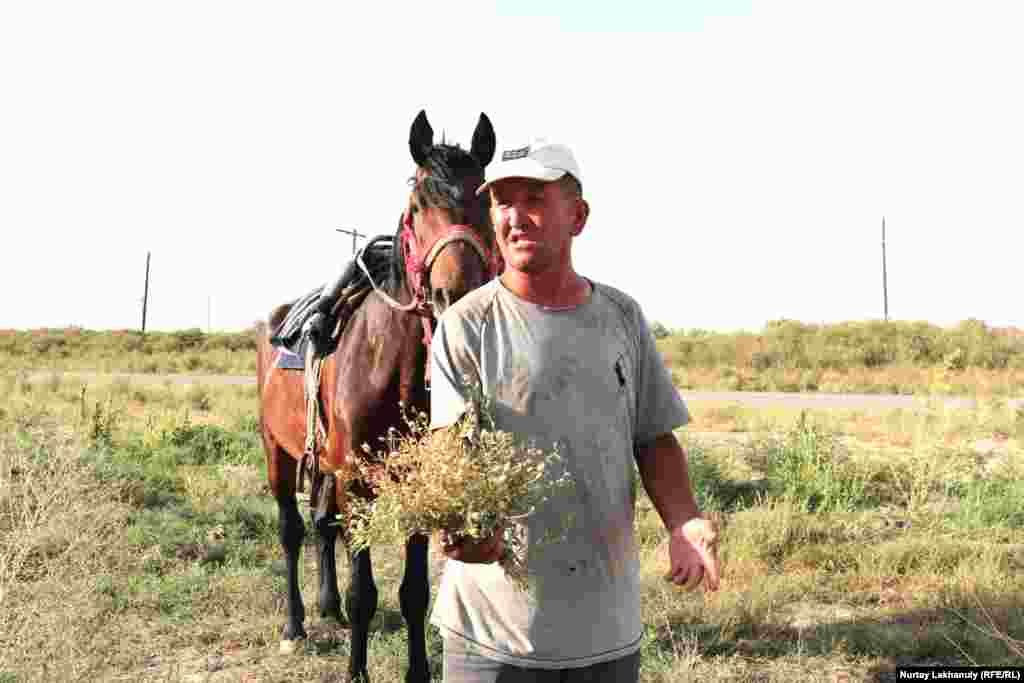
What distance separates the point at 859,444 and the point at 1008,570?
18.9ft

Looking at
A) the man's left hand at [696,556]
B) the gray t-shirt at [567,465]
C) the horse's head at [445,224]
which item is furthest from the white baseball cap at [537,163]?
the horse's head at [445,224]

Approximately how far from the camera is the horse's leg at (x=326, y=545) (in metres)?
4.76

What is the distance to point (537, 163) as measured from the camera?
2.03 metres

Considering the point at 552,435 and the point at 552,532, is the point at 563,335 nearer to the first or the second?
the point at 552,435

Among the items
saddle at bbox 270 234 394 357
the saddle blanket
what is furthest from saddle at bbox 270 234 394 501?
the saddle blanket

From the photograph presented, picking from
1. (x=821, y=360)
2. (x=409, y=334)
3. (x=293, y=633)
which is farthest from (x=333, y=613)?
(x=821, y=360)

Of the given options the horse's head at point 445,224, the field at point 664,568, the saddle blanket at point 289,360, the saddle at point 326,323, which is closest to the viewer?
the horse's head at point 445,224

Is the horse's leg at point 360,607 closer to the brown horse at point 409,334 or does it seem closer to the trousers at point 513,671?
the brown horse at point 409,334

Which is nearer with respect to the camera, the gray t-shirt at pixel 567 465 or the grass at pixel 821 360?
the gray t-shirt at pixel 567 465

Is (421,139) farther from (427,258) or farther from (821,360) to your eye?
(821,360)

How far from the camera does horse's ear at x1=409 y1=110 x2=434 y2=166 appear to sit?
4.18m

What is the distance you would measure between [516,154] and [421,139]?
228 centimetres

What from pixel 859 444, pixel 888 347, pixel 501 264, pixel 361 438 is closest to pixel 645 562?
pixel 361 438

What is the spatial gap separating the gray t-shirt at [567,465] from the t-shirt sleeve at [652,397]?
12cm
